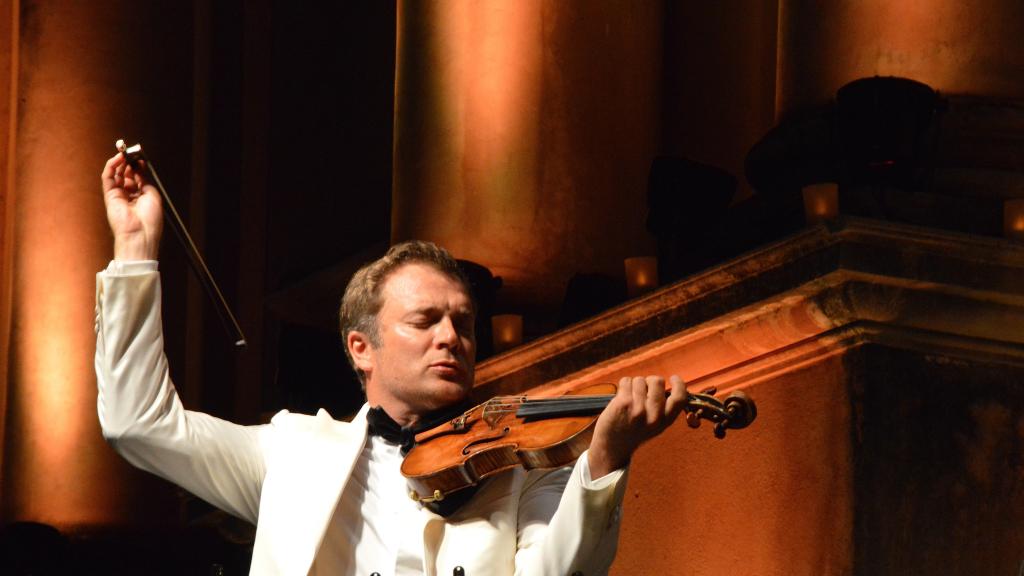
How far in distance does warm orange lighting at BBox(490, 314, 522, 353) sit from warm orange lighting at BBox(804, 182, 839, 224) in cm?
210

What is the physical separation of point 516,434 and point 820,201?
183cm

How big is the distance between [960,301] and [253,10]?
34.0ft

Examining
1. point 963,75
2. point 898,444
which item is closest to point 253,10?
point 963,75

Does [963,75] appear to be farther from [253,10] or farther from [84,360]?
[253,10]

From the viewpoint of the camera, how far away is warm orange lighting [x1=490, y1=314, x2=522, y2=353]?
7457 millimetres

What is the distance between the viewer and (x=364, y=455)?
14.6ft

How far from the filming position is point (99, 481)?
11.0m

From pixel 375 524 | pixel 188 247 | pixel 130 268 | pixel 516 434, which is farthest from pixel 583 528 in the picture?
pixel 188 247

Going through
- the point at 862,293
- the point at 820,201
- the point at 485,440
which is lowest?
the point at 485,440

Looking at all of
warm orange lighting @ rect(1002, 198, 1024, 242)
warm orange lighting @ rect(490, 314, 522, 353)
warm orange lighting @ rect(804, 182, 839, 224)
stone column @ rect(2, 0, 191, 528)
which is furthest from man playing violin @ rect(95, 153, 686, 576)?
stone column @ rect(2, 0, 191, 528)

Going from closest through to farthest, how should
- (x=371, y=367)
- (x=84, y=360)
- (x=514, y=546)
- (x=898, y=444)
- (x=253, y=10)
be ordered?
(x=514, y=546) < (x=371, y=367) < (x=898, y=444) < (x=84, y=360) < (x=253, y=10)

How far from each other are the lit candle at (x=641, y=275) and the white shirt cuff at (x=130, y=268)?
272 cm

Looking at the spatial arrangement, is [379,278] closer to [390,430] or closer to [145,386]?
[390,430]

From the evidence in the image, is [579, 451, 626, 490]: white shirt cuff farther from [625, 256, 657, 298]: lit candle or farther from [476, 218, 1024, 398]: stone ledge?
[625, 256, 657, 298]: lit candle
